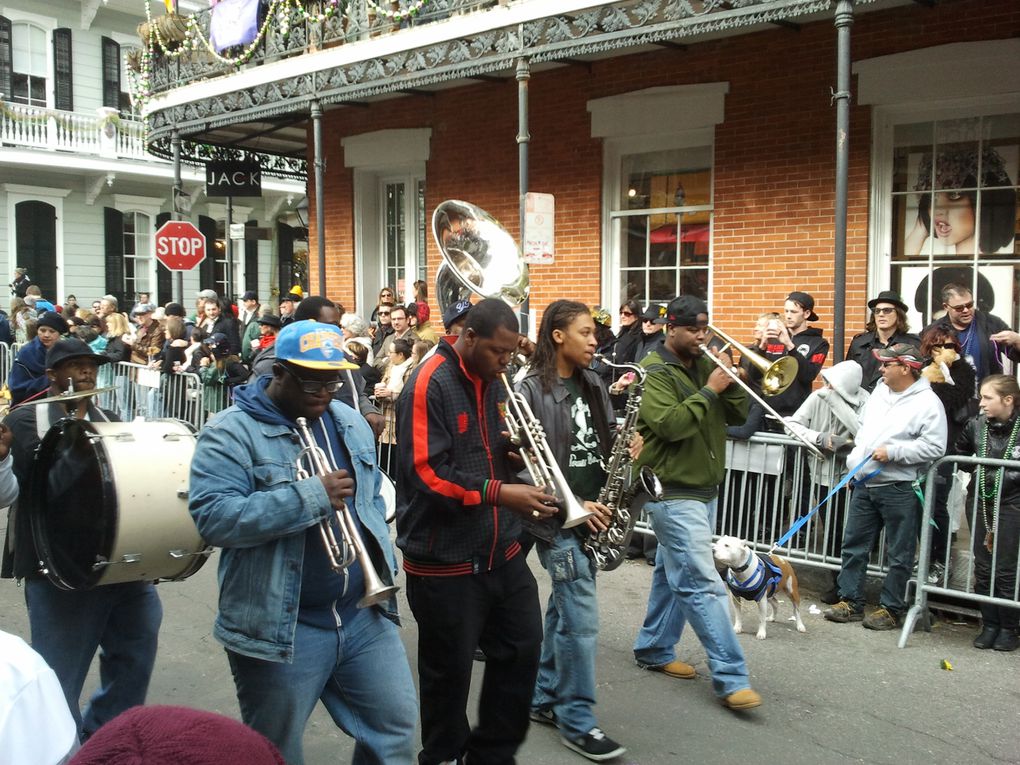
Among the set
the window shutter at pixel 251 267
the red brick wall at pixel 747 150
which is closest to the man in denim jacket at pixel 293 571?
the red brick wall at pixel 747 150

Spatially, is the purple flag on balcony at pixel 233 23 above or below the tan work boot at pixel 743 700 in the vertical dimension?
above

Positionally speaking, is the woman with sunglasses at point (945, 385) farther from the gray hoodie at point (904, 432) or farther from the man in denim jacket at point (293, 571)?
the man in denim jacket at point (293, 571)

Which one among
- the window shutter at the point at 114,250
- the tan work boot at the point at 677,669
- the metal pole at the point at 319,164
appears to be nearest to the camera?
the tan work boot at the point at 677,669

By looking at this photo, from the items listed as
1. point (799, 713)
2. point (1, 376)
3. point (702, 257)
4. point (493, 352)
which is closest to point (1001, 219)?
point (702, 257)

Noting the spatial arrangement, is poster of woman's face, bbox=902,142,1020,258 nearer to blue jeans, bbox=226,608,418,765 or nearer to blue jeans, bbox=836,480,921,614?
blue jeans, bbox=836,480,921,614

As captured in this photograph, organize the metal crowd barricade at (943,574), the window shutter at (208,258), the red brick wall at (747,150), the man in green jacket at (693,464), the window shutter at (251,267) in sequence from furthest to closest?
the window shutter at (251,267), the window shutter at (208,258), the red brick wall at (747,150), the metal crowd barricade at (943,574), the man in green jacket at (693,464)

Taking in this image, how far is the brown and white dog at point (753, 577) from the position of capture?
576cm

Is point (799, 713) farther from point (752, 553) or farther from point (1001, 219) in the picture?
point (1001, 219)

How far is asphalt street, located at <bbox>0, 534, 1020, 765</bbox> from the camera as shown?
4.58 meters

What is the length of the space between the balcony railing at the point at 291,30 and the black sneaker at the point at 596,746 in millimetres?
8088

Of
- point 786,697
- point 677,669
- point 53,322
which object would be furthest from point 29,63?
point 786,697

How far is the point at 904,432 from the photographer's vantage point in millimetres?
6211

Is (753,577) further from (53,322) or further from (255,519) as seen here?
(53,322)

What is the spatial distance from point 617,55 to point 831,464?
6327 mm
